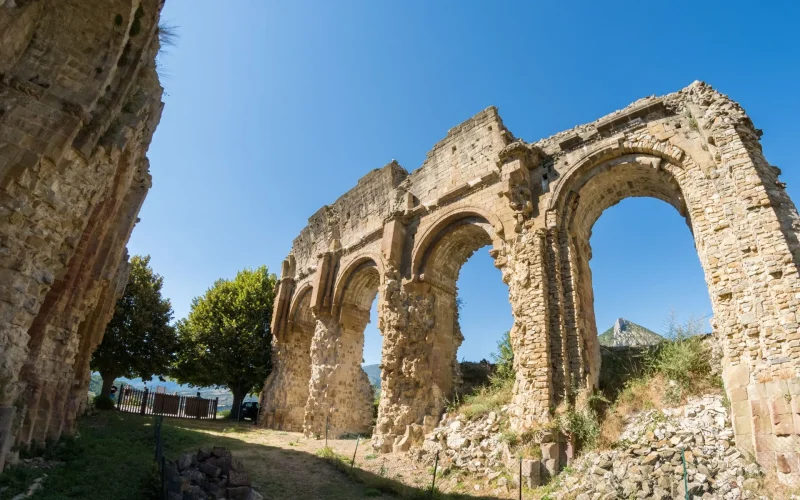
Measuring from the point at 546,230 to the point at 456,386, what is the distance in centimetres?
500

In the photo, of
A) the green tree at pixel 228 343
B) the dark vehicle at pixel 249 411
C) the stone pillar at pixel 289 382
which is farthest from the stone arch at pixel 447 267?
the dark vehicle at pixel 249 411

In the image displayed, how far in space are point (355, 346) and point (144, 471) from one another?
31.6ft

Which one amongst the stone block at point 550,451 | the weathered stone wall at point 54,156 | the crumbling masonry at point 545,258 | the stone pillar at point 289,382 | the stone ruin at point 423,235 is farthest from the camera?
the stone pillar at point 289,382

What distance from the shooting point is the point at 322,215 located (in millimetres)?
18969

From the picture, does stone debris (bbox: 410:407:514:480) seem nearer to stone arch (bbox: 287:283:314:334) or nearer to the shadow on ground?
the shadow on ground

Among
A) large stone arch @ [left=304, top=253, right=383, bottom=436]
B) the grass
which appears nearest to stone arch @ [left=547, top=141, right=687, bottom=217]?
large stone arch @ [left=304, top=253, right=383, bottom=436]

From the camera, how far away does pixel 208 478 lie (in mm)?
6000

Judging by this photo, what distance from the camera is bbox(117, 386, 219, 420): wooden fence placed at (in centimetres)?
1973

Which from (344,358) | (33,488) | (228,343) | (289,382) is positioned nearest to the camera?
(33,488)

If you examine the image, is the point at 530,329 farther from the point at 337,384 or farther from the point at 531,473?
the point at 337,384

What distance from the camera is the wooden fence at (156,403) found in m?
19.7

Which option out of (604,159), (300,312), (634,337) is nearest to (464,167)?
(604,159)

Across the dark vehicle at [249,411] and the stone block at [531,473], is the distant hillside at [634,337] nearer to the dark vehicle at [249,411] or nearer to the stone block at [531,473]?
the stone block at [531,473]

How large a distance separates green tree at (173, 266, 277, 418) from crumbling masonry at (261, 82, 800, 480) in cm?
383
